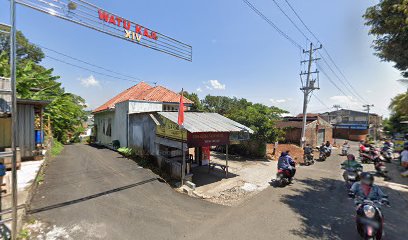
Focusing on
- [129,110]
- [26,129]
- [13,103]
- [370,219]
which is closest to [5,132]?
[26,129]

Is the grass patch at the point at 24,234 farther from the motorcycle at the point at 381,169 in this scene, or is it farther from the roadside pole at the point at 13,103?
the motorcycle at the point at 381,169

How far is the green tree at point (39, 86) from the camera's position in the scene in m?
13.9

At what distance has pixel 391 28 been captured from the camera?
8.13 metres

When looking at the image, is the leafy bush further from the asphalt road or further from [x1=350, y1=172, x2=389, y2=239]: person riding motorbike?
[x1=350, y1=172, x2=389, y2=239]: person riding motorbike

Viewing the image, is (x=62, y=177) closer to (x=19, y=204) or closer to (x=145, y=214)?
(x=19, y=204)

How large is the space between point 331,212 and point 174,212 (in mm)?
5176

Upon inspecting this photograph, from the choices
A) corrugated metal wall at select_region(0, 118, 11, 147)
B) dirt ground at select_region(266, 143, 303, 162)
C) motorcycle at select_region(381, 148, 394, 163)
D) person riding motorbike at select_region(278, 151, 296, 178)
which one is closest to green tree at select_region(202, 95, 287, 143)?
dirt ground at select_region(266, 143, 303, 162)

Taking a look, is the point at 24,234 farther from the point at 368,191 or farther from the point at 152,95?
the point at 152,95

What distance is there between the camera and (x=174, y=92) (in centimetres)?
2211

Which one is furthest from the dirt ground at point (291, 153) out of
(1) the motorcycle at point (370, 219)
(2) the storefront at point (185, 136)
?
(1) the motorcycle at point (370, 219)

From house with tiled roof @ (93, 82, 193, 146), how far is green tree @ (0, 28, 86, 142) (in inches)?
Answer: 132

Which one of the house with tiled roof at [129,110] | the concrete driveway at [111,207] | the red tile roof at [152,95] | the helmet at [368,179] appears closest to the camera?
the helmet at [368,179]

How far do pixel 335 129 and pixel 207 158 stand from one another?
123 feet

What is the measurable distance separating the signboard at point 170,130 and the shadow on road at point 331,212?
4823 millimetres
